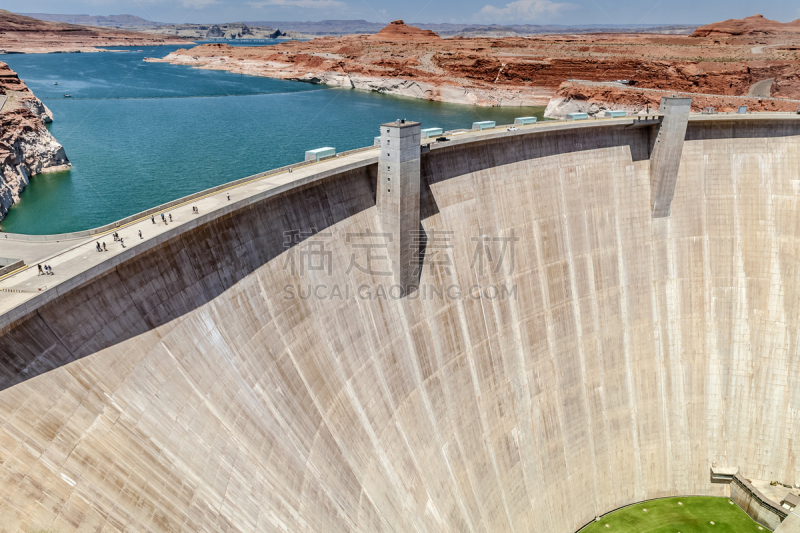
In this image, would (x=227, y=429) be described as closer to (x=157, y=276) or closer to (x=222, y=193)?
(x=157, y=276)

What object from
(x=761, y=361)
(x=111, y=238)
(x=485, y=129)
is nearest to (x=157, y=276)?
(x=111, y=238)

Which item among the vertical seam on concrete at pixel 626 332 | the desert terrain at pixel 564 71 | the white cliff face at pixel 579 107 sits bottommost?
the vertical seam on concrete at pixel 626 332

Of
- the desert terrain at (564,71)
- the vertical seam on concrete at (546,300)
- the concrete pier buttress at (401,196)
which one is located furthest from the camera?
the desert terrain at (564,71)

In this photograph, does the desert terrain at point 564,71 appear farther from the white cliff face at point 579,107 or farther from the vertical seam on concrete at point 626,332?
the vertical seam on concrete at point 626,332

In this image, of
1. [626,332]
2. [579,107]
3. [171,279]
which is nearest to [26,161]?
[171,279]

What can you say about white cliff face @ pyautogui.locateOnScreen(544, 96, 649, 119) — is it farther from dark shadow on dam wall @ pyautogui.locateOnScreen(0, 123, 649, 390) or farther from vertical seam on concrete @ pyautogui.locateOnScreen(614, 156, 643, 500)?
dark shadow on dam wall @ pyautogui.locateOnScreen(0, 123, 649, 390)

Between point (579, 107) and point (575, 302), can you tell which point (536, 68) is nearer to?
point (579, 107)

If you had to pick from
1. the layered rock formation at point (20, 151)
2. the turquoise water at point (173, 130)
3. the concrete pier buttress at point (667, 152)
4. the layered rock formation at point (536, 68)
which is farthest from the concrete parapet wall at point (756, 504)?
the layered rock formation at point (536, 68)
